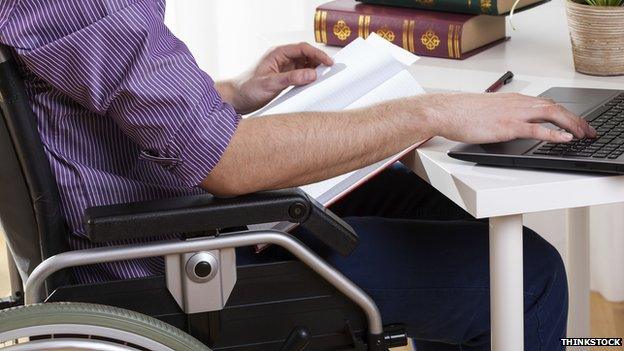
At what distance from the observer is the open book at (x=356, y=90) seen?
132cm

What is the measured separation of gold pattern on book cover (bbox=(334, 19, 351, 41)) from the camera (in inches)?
68.9

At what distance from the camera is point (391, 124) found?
1221mm

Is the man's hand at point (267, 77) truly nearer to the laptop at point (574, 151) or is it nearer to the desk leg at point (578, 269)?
the laptop at point (574, 151)

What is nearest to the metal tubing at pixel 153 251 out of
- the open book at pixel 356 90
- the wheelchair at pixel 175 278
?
the wheelchair at pixel 175 278

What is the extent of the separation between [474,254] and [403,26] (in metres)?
0.48

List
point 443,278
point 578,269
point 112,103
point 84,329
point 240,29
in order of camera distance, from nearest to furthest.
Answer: point 84,329, point 112,103, point 443,278, point 578,269, point 240,29

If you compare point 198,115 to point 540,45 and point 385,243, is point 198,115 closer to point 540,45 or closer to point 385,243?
point 385,243

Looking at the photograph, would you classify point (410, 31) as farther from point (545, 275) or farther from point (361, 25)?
point (545, 275)

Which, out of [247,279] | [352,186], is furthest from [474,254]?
[247,279]

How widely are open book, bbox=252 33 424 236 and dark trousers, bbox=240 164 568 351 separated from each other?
79 millimetres

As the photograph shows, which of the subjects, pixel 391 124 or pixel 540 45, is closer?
pixel 391 124

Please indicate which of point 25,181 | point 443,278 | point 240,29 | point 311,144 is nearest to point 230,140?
Result: point 311,144

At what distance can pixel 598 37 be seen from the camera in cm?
151

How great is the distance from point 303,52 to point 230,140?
446mm
